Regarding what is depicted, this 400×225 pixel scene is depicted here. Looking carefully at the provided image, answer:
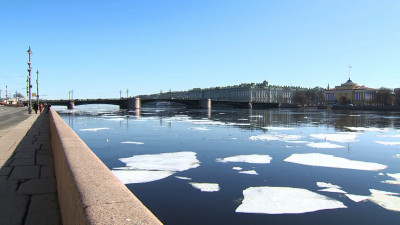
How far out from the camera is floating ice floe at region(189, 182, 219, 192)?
7340 mm

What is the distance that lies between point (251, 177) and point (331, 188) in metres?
1.93

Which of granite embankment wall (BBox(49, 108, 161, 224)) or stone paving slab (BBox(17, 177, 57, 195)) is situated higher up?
granite embankment wall (BBox(49, 108, 161, 224))

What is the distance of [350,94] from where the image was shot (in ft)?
512

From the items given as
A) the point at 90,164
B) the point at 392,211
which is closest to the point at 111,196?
the point at 90,164

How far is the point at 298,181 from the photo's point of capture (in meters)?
7.98

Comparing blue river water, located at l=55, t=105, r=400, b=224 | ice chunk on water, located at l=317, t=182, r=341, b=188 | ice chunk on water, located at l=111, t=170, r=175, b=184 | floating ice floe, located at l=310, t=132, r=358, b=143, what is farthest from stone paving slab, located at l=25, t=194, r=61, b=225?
floating ice floe, located at l=310, t=132, r=358, b=143

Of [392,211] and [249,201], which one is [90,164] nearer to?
[249,201]

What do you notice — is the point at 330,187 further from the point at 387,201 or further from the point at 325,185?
the point at 387,201

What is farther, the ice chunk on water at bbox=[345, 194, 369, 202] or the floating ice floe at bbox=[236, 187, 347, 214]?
the ice chunk on water at bbox=[345, 194, 369, 202]

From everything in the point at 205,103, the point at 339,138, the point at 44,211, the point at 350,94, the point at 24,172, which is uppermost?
the point at 350,94

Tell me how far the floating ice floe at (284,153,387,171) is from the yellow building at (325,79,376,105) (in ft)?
476

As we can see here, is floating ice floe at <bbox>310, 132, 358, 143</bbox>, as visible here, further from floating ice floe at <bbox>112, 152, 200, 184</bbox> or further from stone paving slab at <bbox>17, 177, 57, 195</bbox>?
stone paving slab at <bbox>17, 177, 57, 195</bbox>

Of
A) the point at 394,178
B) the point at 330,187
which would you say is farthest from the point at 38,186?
the point at 394,178

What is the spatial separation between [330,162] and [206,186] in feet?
16.3
